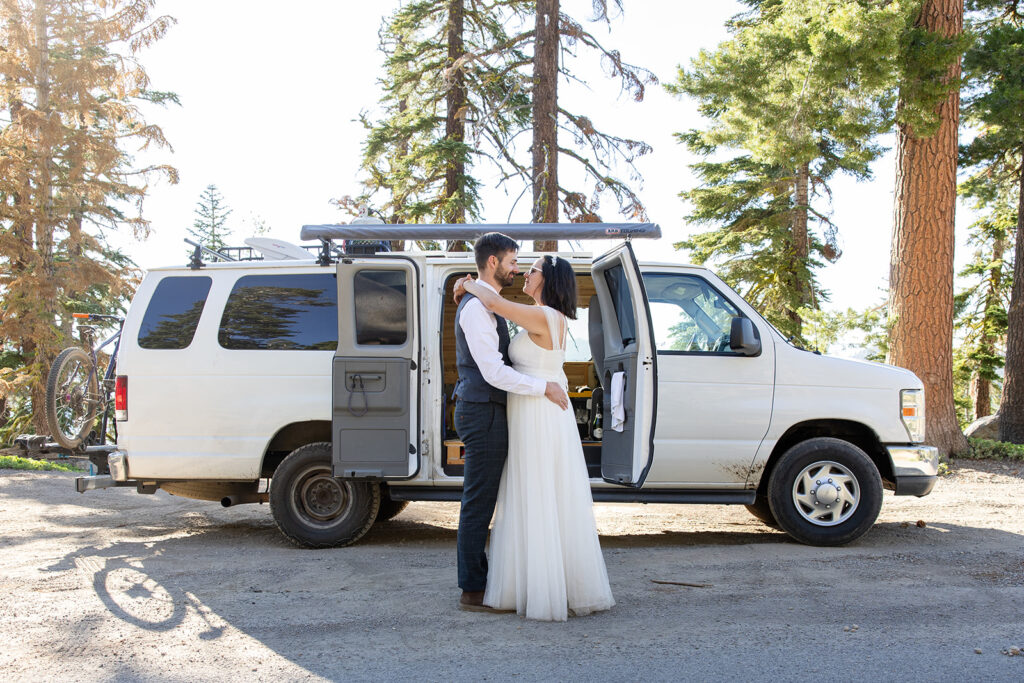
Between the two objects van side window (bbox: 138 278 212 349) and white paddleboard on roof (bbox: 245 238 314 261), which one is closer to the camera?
van side window (bbox: 138 278 212 349)

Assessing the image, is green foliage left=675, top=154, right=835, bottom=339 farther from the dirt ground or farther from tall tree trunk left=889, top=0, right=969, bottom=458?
the dirt ground

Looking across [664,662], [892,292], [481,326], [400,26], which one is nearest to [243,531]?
[481,326]

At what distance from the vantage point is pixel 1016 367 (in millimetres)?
15445

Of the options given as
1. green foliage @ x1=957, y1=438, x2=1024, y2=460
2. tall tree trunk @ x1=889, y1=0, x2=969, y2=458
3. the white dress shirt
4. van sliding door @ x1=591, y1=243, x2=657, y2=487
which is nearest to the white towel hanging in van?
van sliding door @ x1=591, y1=243, x2=657, y2=487

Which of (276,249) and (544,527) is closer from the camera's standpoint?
(544,527)

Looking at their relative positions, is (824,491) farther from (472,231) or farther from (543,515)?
(472,231)

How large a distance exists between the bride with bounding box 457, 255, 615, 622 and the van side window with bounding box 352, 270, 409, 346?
1.89 meters

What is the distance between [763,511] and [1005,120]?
10.5m

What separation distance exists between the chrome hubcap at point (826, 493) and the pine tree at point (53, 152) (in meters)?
14.9

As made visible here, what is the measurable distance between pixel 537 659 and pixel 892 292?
33.1 ft

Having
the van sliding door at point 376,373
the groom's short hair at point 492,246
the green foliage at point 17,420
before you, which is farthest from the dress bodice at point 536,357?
the green foliage at point 17,420

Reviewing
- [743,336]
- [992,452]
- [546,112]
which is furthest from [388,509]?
[992,452]

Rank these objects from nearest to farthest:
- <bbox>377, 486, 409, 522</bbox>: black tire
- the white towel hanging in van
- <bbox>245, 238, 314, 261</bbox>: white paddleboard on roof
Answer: the white towel hanging in van < <bbox>245, 238, 314, 261</bbox>: white paddleboard on roof < <bbox>377, 486, 409, 522</bbox>: black tire

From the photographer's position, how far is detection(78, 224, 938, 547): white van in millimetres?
6426
